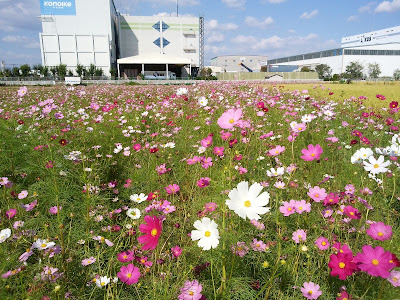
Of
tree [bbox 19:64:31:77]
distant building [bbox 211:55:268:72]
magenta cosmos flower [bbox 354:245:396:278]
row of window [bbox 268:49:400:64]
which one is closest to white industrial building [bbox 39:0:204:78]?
tree [bbox 19:64:31:77]

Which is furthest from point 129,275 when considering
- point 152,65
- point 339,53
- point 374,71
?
point 339,53

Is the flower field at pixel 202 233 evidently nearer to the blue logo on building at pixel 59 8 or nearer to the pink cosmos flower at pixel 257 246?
the pink cosmos flower at pixel 257 246

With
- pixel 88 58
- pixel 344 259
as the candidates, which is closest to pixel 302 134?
pixel 344 259

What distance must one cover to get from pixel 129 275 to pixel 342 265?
684mm

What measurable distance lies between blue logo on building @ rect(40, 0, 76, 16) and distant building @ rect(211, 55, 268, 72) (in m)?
50.2

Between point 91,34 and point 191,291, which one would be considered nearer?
point 191,291

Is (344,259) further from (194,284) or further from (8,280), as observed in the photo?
(8,280)

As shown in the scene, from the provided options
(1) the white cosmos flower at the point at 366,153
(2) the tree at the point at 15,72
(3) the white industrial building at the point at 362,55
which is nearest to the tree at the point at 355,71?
(3) the white industrial building at the point at 362,55

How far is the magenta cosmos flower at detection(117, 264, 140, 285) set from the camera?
0.87 meters

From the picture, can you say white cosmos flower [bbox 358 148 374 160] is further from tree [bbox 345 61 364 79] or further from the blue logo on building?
tree [bbox 345 61 364 79]

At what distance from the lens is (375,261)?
705mm

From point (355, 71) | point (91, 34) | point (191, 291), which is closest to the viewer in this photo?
point (191, 291)

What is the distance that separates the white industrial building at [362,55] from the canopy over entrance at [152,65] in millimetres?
37246

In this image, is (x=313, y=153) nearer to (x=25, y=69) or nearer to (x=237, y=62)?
(x=25, y=69)
